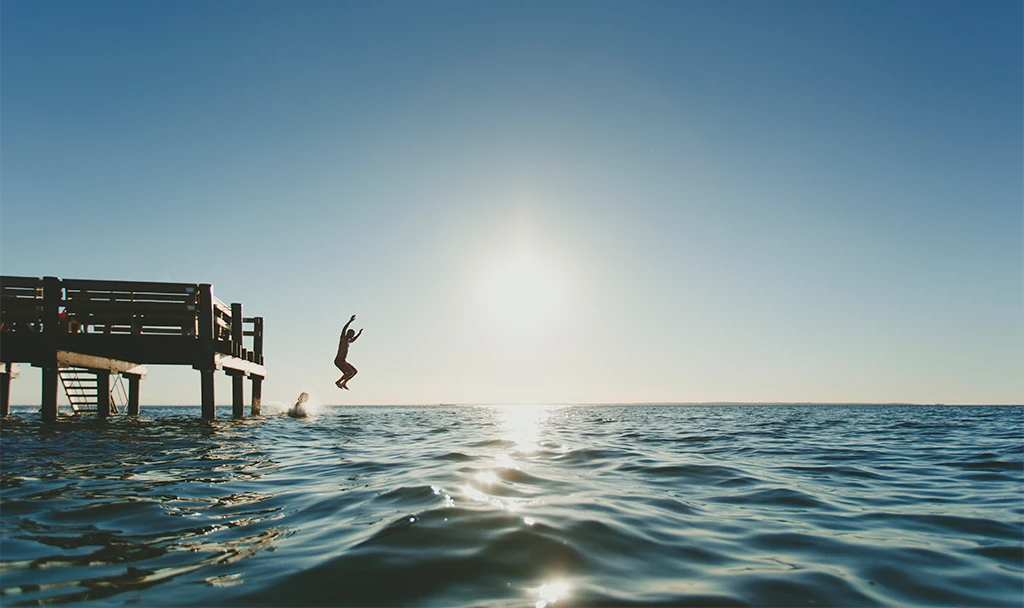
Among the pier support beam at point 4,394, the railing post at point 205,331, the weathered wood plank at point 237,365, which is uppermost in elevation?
the railing post at point 205,331

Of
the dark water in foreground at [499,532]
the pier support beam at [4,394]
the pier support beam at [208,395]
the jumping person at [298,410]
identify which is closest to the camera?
the dark water in foreground at [499,532]

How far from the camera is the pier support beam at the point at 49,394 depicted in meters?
13.9

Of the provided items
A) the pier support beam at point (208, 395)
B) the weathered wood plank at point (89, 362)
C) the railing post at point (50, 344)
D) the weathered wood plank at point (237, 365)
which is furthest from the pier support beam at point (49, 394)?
the weathered wood plank at point (237, 365)

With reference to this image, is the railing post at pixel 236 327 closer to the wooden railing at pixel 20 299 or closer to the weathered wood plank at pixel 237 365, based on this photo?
the weathered wood plank at pixel 237 365

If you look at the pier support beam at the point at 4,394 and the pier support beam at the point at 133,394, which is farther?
the pier support beam at the point at 133,394

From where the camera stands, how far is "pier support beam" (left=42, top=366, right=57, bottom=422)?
13.9m

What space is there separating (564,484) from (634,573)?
309 centimetres

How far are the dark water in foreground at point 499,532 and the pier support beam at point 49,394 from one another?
7.13 metres

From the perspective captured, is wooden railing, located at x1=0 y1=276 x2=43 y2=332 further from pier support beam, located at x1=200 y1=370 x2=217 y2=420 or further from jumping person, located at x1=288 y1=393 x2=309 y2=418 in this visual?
jumping person, located at x1=288 y1=393 x2=309 y2=418

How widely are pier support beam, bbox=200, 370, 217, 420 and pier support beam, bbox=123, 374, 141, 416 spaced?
6.79 m

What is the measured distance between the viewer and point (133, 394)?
69.2ft

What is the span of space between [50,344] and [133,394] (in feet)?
26.5

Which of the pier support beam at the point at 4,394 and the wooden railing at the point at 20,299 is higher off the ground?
the wooden railing at the point at 20,299

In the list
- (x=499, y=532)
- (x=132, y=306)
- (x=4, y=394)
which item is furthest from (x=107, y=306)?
(x=499, y=532)
